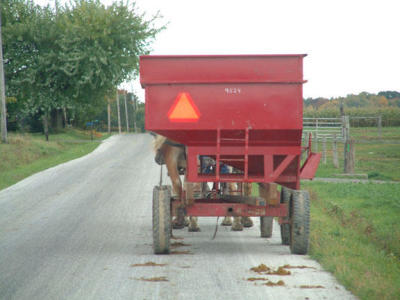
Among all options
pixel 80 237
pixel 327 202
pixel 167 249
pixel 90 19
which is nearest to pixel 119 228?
pixel 80 237

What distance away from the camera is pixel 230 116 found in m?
8.02

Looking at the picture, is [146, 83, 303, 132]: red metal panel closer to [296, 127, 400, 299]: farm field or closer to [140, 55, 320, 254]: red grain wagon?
[140, 55, 320, 254]: red grain wagon

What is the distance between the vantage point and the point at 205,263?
7699 millimetres

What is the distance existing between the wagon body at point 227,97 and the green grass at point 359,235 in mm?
1447

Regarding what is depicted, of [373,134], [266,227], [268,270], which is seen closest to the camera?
[268,270]

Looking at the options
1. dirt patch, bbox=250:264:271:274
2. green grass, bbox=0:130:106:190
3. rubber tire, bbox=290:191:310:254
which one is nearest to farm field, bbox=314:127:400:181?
green grass, bbox=0:130:106:190

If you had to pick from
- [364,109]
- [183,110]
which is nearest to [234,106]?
[183,110]

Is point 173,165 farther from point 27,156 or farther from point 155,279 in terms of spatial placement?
point 27,156

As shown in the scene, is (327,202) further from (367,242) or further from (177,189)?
(177,189)

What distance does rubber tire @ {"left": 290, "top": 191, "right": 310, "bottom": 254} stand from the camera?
8078 millimetres

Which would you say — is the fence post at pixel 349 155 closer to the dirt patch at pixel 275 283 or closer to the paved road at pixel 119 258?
the paved road at pixel 119 258

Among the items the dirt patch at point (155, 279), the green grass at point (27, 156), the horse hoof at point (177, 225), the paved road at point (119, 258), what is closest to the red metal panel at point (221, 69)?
the paved road at point (119, 258)

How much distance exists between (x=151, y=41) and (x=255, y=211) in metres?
31.0

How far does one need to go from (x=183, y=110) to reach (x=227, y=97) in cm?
58
